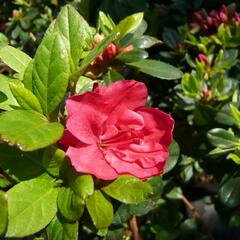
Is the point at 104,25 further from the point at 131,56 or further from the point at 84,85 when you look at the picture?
the point at 84,85

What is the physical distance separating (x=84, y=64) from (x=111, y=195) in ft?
0.82

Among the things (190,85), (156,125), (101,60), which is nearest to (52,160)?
(156,125)

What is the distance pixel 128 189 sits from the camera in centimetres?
90

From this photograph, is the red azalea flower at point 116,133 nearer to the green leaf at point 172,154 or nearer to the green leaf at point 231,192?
the green leaf at point 172,154

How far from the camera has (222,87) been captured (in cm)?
167

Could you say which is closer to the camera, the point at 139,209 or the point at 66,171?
the point at 66,171

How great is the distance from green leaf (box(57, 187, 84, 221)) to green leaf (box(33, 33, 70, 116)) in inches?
6.0

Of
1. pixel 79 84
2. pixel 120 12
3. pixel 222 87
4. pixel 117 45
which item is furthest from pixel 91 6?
pixel 79 84

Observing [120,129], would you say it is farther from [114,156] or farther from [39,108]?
[39,108]

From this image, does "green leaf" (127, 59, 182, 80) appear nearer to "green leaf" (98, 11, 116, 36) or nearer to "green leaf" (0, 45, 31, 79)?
"green leaf" (98, 11, 116, 36)

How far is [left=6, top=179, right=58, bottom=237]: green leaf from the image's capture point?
852 millimetres

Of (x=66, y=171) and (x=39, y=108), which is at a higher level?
(x=39, y=108)

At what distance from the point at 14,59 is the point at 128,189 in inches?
14.2

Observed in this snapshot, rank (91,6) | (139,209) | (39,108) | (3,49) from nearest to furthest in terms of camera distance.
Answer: (39,108) → (3,49) → (139,209) → (91,6)
